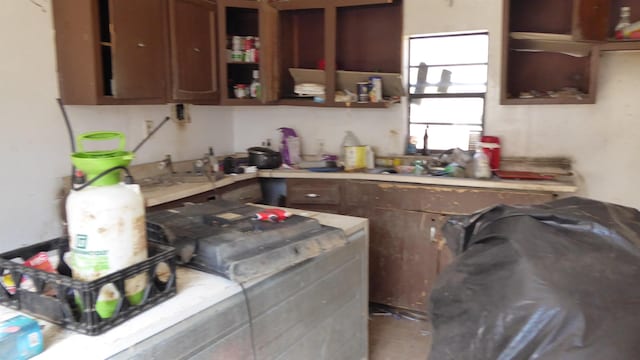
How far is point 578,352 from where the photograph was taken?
0.97 meters

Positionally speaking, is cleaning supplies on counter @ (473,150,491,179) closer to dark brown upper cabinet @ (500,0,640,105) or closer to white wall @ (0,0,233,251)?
dark brown upper cabinet @ (500,0,640,105)

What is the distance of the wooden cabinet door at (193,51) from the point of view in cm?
313

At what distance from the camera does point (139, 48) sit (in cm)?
286

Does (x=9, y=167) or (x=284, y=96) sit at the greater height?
(x=284, y=96)

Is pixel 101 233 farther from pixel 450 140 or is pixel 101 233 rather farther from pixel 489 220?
pixel 450 140

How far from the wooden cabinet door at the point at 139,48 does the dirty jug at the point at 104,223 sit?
5.73 feet

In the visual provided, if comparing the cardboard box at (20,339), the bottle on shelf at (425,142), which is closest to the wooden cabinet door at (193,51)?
the bottle on shelf at (425,142)

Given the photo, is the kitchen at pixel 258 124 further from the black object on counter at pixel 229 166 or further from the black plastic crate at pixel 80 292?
the black plastic crate at pixel 80 292

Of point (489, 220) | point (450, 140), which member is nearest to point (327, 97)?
point (450, 140)

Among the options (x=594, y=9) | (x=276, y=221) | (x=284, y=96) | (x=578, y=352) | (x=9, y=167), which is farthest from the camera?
(x=284, y=96)

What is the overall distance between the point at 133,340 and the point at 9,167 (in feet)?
6.28

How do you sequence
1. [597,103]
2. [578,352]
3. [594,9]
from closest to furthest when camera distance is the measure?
[578,352]
[594,9]
[597,103]

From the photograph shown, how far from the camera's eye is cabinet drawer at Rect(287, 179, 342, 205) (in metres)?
3.48

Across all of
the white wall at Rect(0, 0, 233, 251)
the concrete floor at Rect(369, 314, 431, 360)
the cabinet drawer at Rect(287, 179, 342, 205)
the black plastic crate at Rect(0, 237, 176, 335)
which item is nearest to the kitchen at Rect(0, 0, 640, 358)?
the white wall at Rect(0, 0, 233, 251)
